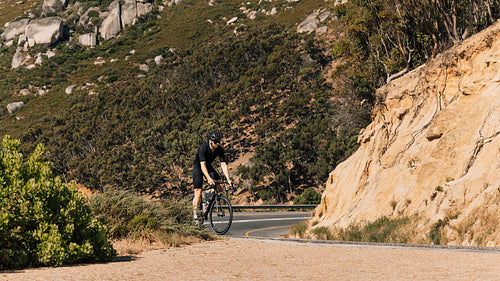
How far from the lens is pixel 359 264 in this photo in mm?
6027

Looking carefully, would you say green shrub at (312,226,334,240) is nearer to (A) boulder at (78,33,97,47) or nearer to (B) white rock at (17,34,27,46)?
(A) boulder at (78,33,97,47)

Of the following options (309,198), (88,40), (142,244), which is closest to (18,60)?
(88,40)

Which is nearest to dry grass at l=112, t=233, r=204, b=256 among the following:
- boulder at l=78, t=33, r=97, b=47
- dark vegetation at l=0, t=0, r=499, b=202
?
dark vegetation at l=0, t=0, r=499, b=202

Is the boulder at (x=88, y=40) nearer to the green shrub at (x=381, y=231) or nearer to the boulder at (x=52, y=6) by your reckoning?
the boulder at (x=52, y=6)

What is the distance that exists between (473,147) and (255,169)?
124 feet

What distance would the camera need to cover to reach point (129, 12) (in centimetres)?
13050

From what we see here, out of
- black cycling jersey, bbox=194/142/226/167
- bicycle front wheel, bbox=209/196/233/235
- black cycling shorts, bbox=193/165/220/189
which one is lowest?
bicycle front wheel, bbox=209/196/233/235

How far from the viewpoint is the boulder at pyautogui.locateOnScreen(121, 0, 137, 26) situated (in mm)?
129000

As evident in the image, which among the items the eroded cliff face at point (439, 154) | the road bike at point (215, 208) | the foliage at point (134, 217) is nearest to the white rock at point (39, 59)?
the eroded cliff face at point (439, 154)

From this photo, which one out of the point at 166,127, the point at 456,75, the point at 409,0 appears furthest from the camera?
the point at 166,127

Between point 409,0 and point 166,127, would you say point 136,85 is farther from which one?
point 409,0

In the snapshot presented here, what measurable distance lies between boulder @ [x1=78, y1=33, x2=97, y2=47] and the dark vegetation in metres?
20.1

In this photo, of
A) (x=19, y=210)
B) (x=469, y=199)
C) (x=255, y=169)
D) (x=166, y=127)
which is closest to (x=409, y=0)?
(x=469, y=199)

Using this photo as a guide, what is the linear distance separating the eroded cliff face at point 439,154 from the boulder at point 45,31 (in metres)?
122
